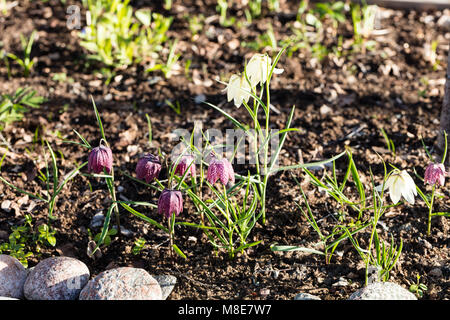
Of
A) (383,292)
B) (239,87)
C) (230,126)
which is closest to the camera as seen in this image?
(383,292)

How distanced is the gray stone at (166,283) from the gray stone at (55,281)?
0.93ft

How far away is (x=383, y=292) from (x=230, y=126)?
1.32 m

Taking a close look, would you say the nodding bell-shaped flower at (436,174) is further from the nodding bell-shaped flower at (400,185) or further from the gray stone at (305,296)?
the gray stone at (305,296)

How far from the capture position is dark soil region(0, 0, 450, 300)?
2377 mm

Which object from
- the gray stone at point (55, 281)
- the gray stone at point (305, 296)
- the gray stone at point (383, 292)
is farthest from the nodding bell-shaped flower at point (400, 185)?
the gray stone at point (55, 281)

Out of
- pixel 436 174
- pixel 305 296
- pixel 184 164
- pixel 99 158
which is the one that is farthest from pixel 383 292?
pixel 99 158

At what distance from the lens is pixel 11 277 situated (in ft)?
7.39

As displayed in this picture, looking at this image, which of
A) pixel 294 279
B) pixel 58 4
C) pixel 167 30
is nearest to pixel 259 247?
pixel 294 279

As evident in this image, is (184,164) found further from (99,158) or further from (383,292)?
(383,292)

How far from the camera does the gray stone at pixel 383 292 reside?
2084mm

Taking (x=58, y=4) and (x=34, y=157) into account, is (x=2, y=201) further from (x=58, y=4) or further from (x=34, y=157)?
(x=58, y=4)

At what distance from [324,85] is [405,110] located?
1.56ft

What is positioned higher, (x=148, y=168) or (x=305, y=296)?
(x=148, y=168)

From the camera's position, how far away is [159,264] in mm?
2426
